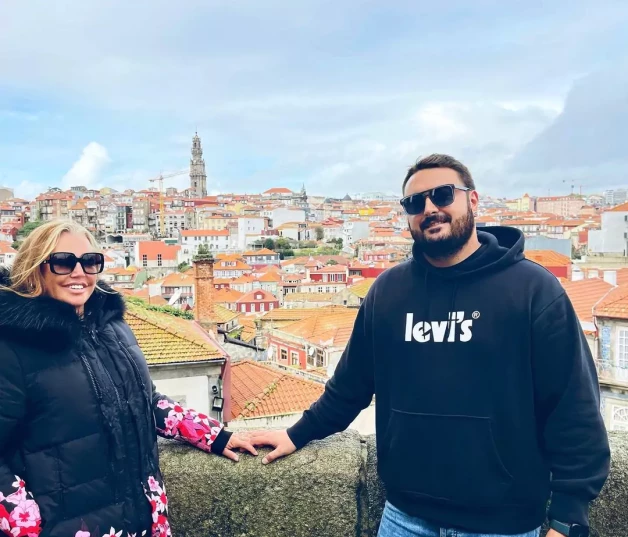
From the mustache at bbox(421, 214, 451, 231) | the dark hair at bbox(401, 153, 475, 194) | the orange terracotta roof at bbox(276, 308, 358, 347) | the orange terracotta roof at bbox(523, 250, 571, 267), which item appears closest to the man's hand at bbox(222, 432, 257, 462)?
the mustache at bbox(421, 214, 451, 231)

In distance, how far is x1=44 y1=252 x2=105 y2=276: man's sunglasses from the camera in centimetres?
214

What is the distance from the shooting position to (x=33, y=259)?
2.12 metres

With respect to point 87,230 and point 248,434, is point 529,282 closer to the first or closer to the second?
point 248,434

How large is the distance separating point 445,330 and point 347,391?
1.84 feet

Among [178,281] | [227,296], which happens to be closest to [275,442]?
[227,296]

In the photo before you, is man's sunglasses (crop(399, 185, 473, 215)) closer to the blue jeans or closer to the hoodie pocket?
the hoodie pocket

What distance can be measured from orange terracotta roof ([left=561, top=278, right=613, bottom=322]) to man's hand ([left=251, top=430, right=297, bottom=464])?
16588mm

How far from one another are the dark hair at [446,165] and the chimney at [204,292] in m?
14.3

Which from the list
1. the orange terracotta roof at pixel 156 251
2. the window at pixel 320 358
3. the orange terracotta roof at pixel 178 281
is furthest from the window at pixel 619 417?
the orange terracotta roof at pixel 156 251

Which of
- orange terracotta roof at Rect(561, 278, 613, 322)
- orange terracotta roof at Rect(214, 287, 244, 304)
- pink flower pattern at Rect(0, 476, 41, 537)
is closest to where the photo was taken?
pink flower pattern at Rect(0, 476, 41, 537)

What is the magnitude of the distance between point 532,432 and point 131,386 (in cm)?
134

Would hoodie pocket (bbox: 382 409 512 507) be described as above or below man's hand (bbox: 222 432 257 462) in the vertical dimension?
above

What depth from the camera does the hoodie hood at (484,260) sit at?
2.13 m

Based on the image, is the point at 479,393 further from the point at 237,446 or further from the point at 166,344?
the point at 166,344
